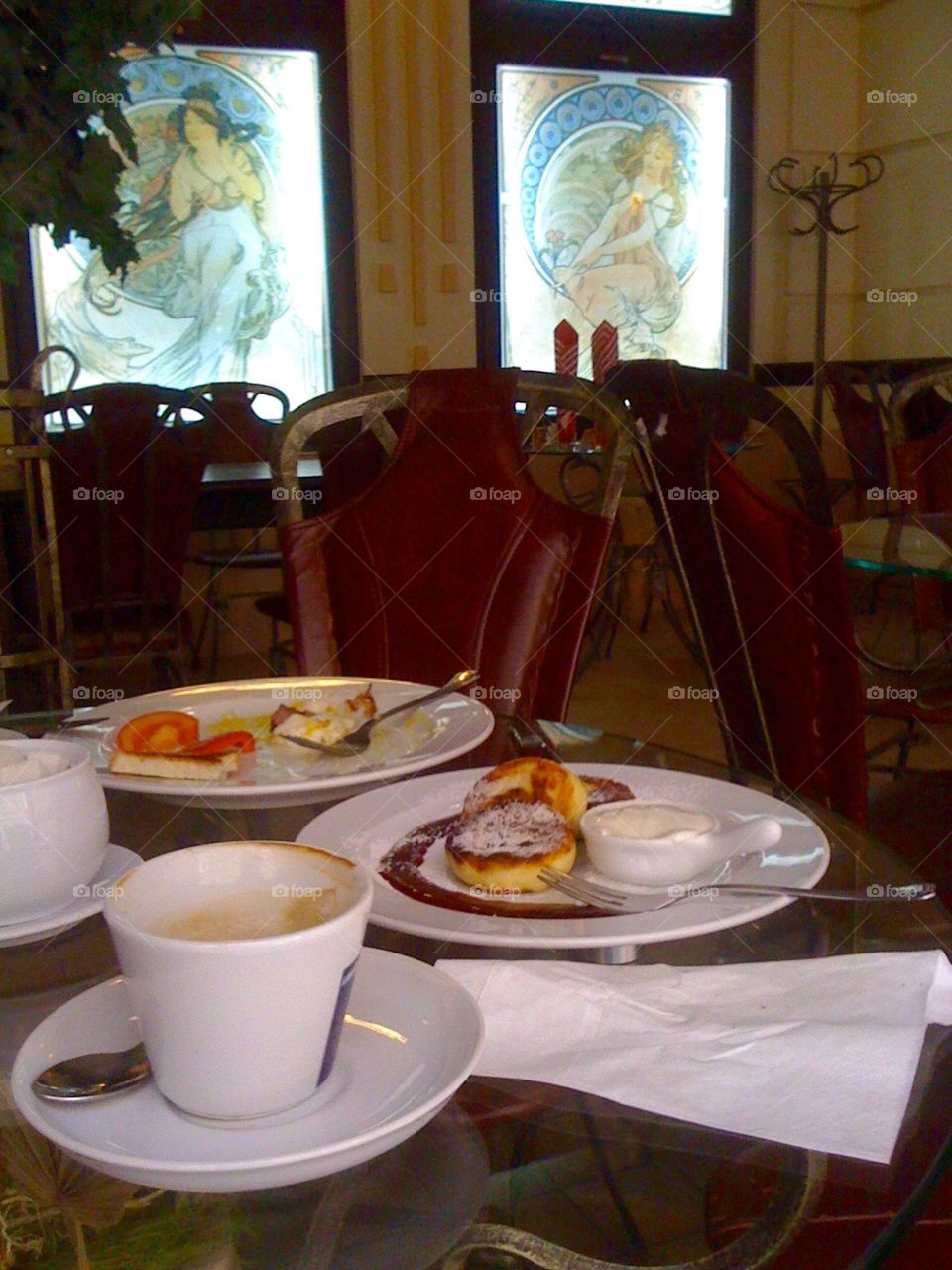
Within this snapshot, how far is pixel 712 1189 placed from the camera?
0.42 meters

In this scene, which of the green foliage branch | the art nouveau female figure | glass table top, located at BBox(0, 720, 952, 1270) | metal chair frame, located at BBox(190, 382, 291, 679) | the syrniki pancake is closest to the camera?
glass table top, located at BBox(0, 720, 952, 1270)

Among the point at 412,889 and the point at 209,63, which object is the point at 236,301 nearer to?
the point at 209,63

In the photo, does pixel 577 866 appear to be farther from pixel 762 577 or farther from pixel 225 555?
pixel 225 555

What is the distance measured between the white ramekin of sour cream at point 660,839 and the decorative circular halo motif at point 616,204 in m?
5.07

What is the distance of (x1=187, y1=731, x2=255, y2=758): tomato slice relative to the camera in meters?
0.88

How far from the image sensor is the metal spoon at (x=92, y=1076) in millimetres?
425

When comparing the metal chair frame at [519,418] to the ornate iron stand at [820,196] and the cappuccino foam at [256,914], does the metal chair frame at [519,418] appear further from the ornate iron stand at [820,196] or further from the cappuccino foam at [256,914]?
the ornate iron stand at [820,196]

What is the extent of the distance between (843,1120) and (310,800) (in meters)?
0.47

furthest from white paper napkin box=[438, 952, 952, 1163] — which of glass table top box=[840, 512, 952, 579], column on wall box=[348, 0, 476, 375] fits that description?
column on wall box=[348, 0, 476, 375]

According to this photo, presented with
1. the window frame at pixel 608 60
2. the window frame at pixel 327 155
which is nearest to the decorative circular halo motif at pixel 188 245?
the window frame at pixel 327 155

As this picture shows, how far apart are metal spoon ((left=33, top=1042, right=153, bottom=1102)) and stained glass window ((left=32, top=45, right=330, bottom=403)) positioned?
457cm

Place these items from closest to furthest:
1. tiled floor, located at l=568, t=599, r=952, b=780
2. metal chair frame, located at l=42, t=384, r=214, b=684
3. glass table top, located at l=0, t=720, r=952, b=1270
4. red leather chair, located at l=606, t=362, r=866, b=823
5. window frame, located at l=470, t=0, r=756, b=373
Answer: glass table top, located at l=0, t=720, r=952, b=1270 → red leather chair, located at l=606, t=362, r=866, b=823 → metal chair frame, located at l=42, t=384, r=214, b=684 → tiled floor, located at l=568, t=599, r=952, b=780 → window frame, located at l=470, t=0, r=756, b=373

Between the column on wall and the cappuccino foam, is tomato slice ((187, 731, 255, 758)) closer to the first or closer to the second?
the cappuccino foam

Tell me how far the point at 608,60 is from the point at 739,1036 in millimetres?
5629
